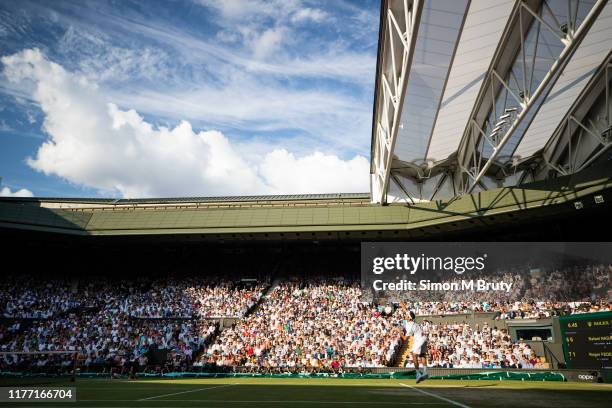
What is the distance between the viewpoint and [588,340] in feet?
66.2

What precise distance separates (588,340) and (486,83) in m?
13.0

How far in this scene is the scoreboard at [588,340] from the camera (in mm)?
19406

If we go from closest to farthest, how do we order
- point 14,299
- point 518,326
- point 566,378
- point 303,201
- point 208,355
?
1. point 566,378
2. point 518,326
3. point 208,355
4. point 14,299
5. point 303,201

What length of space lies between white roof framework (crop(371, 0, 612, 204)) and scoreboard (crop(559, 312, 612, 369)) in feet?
28.2

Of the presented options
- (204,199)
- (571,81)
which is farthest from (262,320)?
(571,81)

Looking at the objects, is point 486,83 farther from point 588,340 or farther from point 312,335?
point 312,335

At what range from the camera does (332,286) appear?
36188 millimetres

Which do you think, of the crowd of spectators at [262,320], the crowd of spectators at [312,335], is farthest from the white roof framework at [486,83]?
the crowd of spectators at [312,335]

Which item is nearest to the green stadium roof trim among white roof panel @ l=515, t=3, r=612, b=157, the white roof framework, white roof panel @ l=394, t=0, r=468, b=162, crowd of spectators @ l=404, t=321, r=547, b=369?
the white roof framework

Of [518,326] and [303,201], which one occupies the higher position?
[303,201]

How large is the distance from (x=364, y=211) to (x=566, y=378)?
17.3 metres

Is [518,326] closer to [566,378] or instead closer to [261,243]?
[566,378]

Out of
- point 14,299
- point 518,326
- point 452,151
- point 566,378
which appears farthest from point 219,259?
point 566,378

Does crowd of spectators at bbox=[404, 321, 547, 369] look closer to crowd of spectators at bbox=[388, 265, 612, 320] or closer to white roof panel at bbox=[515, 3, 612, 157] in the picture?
Answer: crowd of spectators at bbox=[388, 265, 612, 320]
